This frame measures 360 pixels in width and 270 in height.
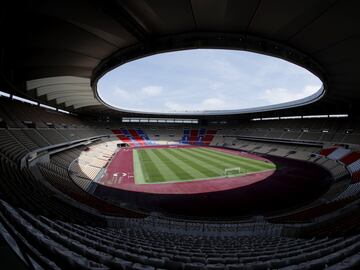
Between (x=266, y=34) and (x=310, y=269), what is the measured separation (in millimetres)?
11432

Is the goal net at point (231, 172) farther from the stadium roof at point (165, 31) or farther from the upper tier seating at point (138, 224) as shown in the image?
the stadium roof at point (165, 31)

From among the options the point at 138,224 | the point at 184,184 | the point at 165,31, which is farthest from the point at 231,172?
the point at 165,31

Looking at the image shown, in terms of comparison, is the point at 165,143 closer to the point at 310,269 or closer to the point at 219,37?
the point at 219,37

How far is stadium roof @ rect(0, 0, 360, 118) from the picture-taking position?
8.14 metres

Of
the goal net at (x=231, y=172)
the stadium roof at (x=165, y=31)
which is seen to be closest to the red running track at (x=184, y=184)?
the goal net at (x=231, y=172)

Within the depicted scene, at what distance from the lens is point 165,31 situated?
10.8 metres

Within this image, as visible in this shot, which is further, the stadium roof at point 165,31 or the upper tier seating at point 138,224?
the stadium roof at point 165,31

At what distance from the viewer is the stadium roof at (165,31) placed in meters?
8.14

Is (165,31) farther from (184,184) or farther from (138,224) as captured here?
(184,184)

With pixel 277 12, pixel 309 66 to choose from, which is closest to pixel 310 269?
pixel 277 12

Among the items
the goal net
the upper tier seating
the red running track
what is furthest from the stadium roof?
the goal net

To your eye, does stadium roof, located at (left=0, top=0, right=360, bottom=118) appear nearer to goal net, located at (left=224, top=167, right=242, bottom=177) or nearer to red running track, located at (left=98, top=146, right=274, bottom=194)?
red running track, located at (left=98, top=146, right=274, bottom=194)

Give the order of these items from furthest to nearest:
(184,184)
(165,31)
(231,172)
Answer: (231,172) → (184,184) → (165,31)

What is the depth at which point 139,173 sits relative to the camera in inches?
1016
